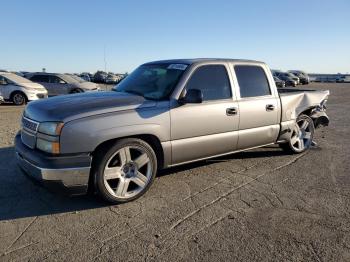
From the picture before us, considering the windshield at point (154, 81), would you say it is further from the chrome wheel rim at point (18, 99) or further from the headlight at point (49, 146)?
the chrome wheel rim at point (18, 99)

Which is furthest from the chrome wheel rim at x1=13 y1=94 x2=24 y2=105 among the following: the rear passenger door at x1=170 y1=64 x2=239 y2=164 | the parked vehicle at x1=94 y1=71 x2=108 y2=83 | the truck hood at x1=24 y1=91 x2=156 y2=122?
the parked vehicle at x1=94 y1=71 x2=108 y2=83

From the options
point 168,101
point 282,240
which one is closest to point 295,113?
point 168,101

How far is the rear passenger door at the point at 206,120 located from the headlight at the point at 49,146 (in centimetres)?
151

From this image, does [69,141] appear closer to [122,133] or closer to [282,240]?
[122,133]

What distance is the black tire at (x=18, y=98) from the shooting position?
651 inches

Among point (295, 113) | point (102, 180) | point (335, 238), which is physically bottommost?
point (335, 238)

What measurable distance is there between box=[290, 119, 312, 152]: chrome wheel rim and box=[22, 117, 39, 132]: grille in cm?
469

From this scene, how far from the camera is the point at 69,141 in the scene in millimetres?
3990

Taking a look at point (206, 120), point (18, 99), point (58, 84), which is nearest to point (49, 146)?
point (206, 120)

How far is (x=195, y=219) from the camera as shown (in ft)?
13.2

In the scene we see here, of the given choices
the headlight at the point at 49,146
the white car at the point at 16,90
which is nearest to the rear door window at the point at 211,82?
the headlight at the point at 49,146

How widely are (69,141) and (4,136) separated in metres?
5.12

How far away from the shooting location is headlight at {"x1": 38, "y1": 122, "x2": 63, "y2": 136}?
3967mm

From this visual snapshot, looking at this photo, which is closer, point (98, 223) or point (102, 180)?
point (98, 223)
